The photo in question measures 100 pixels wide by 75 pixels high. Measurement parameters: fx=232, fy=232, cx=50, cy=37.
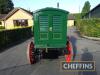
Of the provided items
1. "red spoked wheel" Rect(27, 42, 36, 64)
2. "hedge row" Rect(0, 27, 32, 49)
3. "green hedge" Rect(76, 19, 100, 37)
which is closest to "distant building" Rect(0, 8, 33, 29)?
"green hedge" Rect(76, 19, 100, 37)

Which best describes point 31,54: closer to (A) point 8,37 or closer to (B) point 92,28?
(A) point 8,37

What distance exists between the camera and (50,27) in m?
12.4

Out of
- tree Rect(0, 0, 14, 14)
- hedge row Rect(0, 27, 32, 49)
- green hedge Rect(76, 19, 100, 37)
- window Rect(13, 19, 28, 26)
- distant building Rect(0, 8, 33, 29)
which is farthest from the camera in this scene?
tree Rect(0, 0, 14, 14)

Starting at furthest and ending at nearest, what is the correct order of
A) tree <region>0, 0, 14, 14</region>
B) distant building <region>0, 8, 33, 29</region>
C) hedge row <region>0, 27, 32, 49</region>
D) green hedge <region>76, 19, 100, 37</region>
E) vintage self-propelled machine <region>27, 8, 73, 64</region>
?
tree <region>0, 0, 14, 14</region> → distant building <region>0, 8, 33, 29</region> → green hedge <region>76, 19, 100, 37</region> → hedge row <region>0, 27, 32, 49</region> → vintage self-propelled machine <region>27, 8, 73, 64</region>

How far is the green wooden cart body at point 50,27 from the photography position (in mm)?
12297

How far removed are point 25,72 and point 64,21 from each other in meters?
3.80

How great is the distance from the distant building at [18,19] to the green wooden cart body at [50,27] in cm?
4708

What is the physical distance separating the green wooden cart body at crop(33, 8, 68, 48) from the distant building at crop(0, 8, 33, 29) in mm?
47079

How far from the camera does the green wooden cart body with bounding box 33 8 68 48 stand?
12297 mm

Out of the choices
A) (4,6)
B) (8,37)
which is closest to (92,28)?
(8,37)

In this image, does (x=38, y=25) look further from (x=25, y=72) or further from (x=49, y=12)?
(x=25, y=72)

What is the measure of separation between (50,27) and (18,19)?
1968 inches

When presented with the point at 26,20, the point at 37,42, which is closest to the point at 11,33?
the point at 37,42

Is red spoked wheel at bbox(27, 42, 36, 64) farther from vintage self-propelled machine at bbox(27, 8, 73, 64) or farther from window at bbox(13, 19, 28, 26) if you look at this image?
window at bbox(13, 19, 28, 26)
